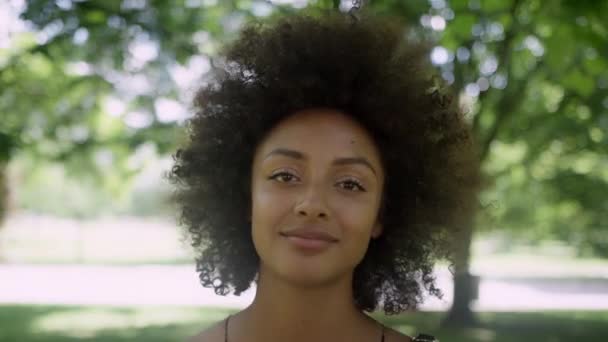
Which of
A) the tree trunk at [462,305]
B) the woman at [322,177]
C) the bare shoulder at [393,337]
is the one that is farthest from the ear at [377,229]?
Result: the tree trunk at [462,305]

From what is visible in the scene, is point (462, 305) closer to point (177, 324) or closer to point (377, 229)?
point (177, 324)

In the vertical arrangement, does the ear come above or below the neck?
above

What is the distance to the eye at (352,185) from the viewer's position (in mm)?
1643

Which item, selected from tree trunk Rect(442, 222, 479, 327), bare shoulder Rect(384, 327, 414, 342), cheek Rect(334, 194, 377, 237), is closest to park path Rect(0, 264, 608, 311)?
tree trunk Rect(442, 222, 479, 327)

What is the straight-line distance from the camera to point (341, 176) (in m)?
1.63

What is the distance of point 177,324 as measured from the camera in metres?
8.09

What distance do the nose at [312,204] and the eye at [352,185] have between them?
0.24 feet

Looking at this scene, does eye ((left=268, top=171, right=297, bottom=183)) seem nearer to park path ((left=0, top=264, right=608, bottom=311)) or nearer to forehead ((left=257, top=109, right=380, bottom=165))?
forehead ((left=257, top=109, right=380, bottom=165))

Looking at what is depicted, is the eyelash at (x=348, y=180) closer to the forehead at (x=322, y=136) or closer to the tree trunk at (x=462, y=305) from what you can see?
the forehead at (x=322, y=136)

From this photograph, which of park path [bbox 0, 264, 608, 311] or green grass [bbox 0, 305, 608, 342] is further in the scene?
park path [bbox 0, 264, 608, 311]

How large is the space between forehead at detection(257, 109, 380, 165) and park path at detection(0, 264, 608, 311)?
261 inches

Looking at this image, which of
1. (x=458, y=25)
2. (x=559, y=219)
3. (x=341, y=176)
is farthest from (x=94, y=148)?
(x=559, y=219)

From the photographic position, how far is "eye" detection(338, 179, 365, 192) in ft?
5.39

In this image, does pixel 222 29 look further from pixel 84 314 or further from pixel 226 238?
pixel 84 314
